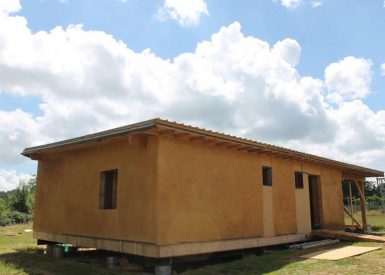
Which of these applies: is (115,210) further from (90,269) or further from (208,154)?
(208,154)

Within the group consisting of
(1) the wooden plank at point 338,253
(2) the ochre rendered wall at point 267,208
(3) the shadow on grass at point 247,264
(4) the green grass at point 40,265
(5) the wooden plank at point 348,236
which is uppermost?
(2) the ochre rendered wall at point 267,208

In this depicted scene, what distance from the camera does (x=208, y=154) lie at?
10.3 metres

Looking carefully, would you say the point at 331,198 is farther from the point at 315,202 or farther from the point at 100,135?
the point at 100,135

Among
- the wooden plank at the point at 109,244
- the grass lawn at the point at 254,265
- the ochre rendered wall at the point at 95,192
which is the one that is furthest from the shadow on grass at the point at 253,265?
the ochre rendered wall at the point at 95,192

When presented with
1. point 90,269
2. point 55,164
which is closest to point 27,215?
point 55,164

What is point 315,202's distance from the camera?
16.0 m

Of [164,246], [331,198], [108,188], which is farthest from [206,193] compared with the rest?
[331,198]

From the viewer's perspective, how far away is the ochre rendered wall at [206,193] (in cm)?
909

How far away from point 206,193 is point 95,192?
3.39 metres

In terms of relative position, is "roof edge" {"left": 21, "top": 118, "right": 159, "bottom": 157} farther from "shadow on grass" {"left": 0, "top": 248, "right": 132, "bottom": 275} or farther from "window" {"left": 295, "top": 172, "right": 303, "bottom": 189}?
"window" {"left": 295, "top": 172, "right": 303, "bottom": 189}

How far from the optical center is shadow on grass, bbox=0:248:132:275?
9648 mm

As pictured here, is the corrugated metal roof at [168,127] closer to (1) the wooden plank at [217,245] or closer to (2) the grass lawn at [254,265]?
(1) the wooden plank at [217,245]

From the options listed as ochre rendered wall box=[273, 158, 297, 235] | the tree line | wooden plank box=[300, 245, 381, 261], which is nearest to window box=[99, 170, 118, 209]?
ochre rendered wall box=[273, 158, 297, 235]

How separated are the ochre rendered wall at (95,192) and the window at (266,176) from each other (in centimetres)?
489
